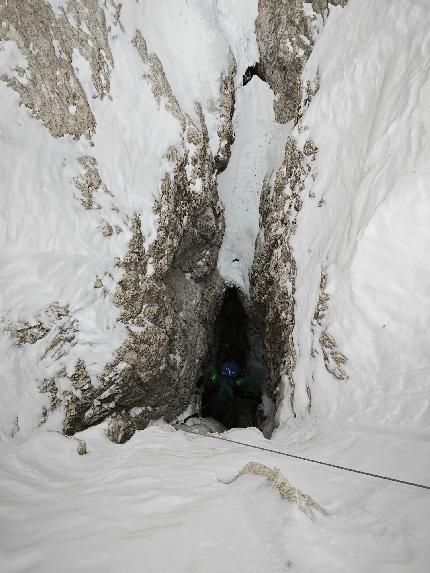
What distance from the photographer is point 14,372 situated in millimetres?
5078

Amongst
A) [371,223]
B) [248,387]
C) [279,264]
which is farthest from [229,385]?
[371,223]

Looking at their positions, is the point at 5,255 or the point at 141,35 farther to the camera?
the point at 141,35

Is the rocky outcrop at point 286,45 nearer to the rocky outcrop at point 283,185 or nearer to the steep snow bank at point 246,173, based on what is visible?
the rocky outcrop at point 283,185

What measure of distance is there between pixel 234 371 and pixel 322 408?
568 centimetres

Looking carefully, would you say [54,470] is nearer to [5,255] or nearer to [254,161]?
[5,255]

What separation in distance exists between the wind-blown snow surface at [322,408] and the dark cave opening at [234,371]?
436cm

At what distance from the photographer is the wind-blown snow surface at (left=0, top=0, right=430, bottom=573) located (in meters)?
2.10

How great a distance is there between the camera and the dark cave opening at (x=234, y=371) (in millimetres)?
10133

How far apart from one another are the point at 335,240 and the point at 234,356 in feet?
22.6

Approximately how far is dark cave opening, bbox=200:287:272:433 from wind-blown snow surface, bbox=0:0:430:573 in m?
4.36

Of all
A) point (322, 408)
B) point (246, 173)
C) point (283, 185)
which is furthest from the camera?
point (246, 173)

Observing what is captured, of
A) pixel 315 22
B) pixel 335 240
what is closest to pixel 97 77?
pixel 315 22

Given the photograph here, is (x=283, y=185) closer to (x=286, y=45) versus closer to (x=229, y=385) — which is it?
(x=286, y=45)

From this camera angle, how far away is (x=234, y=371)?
10.4 m
